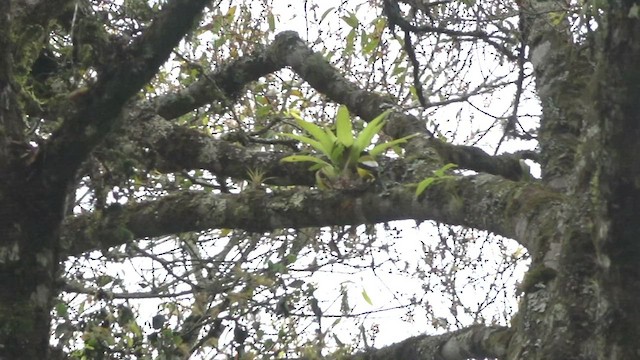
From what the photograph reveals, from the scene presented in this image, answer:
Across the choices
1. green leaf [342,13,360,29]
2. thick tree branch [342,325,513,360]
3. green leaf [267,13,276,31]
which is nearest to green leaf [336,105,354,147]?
Answer: thick tree branch [342,325,513,360]

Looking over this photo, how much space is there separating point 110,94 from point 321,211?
3.20 ft

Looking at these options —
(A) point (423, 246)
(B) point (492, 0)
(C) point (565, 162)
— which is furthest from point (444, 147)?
(A) point (423, 246)

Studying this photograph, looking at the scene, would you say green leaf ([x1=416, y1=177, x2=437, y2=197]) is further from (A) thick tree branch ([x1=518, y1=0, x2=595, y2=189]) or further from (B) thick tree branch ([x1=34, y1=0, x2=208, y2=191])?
(B) thick tree branch ([x1=34, y1=0, x2=208, y2=191])

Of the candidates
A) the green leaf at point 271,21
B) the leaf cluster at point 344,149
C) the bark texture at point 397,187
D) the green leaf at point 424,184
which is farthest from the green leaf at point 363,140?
the green leaf at point 271,21

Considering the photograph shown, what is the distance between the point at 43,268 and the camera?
7.50ft

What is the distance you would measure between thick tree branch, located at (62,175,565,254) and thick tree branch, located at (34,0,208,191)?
448 millimetres

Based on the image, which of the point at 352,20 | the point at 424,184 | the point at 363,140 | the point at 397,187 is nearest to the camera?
the point at 424,184

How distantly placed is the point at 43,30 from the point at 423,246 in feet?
10.5

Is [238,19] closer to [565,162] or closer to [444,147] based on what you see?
[444,147]

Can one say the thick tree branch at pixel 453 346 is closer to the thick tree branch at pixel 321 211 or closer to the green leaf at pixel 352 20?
the thick tree branch at pixel 321 211

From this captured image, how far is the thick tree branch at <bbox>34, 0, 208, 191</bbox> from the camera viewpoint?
216 cm

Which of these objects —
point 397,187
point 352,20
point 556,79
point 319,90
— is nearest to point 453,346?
point 397,187

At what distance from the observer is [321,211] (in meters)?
2.98

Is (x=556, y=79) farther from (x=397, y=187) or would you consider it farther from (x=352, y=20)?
(x=352, y=20)
